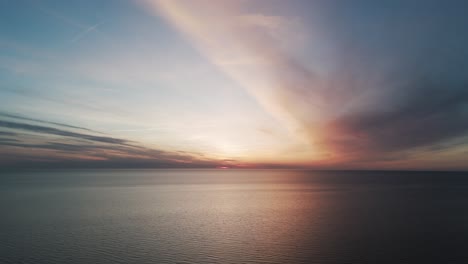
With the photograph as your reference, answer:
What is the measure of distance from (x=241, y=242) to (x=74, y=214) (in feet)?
126

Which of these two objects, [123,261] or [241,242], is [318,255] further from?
[123,261]

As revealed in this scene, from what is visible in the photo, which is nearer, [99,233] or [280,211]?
[99,233]

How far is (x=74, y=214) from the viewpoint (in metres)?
59.8

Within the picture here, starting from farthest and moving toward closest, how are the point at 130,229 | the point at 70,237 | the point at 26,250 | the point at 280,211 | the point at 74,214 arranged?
the point at 280,211
the point at 74,214
the point at 130,229
the point at 70,237
the point at 26,250

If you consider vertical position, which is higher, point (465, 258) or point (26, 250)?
point (465, 258)

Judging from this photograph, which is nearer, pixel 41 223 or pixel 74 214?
pixel 41 223

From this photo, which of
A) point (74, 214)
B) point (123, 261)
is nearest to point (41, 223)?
point (74, 214)

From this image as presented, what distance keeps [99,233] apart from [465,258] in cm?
4602

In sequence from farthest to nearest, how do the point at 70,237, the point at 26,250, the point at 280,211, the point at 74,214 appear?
the point at 280,211 < the point at 74,214 < the point at 70,237 < the point at 26,250

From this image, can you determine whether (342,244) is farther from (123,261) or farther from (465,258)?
(123,261)

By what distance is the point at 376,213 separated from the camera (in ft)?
206

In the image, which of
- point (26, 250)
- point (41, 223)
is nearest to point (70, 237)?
point (26, 250)

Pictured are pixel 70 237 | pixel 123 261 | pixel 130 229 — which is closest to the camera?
pixel 123 261

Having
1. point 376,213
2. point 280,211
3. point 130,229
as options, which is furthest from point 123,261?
point 376,213
